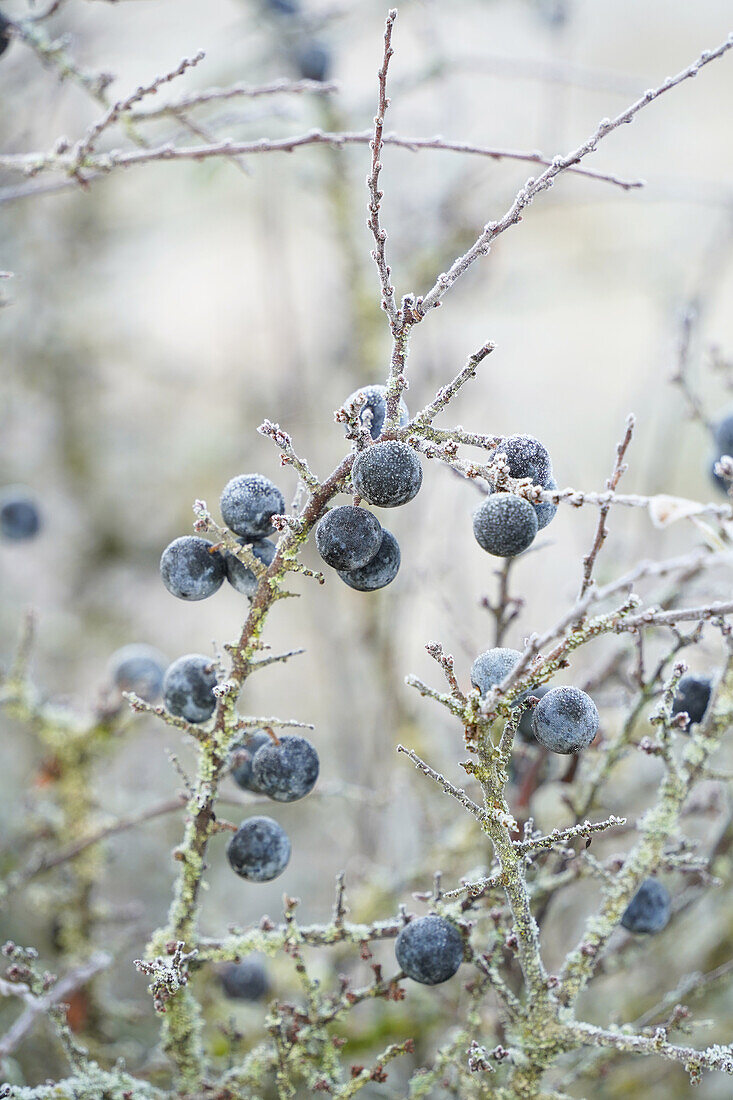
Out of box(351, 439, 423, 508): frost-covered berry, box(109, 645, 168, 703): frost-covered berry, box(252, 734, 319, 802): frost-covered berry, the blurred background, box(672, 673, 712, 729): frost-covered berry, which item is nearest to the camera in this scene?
box(351, 439, 423, 508): frost-covered berry

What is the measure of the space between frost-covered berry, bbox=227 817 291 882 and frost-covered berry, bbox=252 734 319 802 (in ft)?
0.18

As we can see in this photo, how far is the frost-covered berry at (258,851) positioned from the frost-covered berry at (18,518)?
1.20m

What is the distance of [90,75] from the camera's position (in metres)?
1.30

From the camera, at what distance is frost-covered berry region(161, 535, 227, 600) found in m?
0.92

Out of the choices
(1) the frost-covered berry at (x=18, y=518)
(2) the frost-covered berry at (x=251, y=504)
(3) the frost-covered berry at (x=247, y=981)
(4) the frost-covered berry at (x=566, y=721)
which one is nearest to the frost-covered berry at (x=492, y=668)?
(4) the frost-covered berry at (x=566, y=721)

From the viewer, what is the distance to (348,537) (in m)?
0.80

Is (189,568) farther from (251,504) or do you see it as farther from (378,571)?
(378,571)

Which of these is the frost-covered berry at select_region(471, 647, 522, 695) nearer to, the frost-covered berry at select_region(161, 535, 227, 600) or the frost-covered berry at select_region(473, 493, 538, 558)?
the frost-covered berry at select_region(473, 493, 538, 558)

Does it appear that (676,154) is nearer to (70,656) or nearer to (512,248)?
(512,248)

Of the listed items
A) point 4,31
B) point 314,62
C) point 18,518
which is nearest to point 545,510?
point 4,31

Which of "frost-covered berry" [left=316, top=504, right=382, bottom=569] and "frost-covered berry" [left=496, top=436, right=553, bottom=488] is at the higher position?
"frost-covered berry" [left=496, top=436, right=553, bottom=488]

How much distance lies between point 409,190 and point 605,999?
241 centimetres

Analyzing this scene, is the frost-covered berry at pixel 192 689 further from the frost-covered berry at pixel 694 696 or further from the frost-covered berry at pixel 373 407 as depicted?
the frost-covered berry at pixel 694 696

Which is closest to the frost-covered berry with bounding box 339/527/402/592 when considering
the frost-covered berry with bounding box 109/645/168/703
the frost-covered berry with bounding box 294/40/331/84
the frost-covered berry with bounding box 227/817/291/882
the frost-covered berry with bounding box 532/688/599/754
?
the frost-covered berry with bounding box 532/688/599/754
